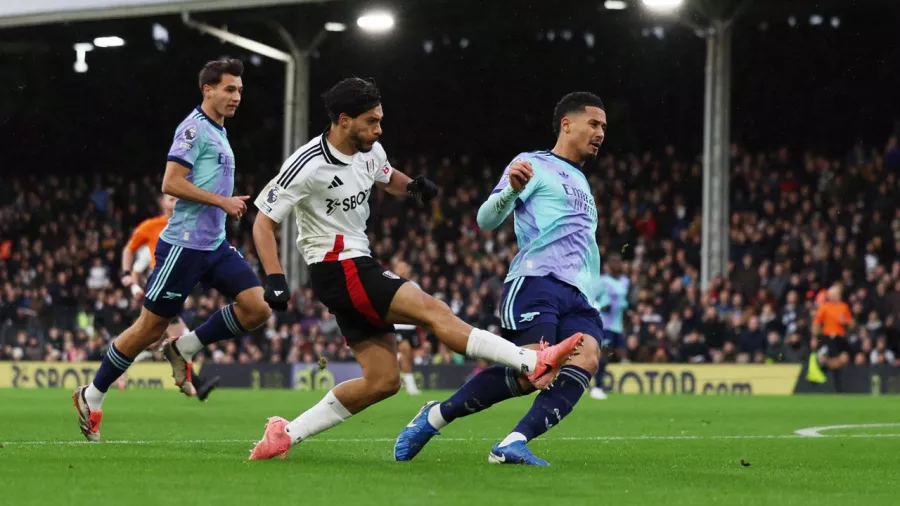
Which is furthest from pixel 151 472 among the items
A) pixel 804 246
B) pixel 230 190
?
pixel 804 246

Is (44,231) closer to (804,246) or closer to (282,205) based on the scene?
(804,246)

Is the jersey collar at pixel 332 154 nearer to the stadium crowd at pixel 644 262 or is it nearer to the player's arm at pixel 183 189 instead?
the player's arm at pixel 183 189

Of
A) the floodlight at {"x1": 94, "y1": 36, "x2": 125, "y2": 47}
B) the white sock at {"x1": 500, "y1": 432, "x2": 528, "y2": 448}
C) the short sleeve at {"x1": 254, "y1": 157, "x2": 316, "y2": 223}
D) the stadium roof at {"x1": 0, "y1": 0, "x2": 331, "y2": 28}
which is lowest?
the white sock at {"x1": 500, "y1": 432, "x2": 528, "y2": 448}

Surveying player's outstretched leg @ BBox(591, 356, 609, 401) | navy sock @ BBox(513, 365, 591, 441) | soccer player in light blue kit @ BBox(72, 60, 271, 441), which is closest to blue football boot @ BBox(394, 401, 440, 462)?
navy sock @ BBox(513, 365, 591, 441)

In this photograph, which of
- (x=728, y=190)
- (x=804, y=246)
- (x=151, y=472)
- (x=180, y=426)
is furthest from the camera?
(x=728, y=190)

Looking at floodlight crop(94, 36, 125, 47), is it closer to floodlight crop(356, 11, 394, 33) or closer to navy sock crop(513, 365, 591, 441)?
floodlight crop(356, 11, 394, 33)

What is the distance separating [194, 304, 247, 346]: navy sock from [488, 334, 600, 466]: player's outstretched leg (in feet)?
9.70

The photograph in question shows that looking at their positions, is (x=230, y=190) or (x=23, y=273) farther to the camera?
(x=23, y=273)

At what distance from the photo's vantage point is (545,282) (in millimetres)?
7855

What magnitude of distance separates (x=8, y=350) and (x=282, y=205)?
23.8 metres

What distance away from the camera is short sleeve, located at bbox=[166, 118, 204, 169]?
9445 mm

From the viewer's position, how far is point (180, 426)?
37.1 ft

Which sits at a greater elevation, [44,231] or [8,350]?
[44,231]

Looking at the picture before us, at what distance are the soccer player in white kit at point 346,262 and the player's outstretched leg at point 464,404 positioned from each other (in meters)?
0.25
